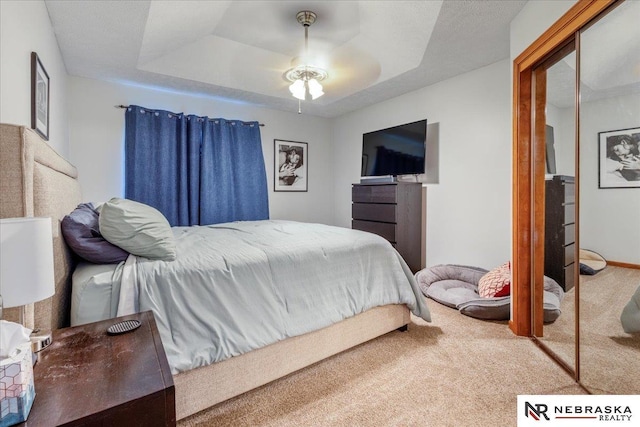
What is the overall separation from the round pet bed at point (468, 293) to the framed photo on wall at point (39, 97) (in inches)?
129

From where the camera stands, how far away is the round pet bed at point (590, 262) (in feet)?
5.25

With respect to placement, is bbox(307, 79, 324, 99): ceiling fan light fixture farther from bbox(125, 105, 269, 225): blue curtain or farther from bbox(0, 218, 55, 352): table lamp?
bbox(0, 218, 55, 352): table lamp

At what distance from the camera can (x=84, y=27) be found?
2.25m

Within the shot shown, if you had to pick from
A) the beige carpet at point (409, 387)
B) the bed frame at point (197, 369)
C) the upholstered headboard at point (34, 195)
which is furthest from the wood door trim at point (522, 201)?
the upholstered headboard at point (34, 195)

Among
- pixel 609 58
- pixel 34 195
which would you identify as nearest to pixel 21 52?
pixel 34 195

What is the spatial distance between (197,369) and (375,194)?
282 centimetres

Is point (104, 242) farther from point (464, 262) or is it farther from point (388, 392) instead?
point (464, 262)

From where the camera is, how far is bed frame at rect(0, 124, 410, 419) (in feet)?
3.27

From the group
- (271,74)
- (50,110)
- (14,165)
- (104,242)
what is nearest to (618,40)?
(14,165)

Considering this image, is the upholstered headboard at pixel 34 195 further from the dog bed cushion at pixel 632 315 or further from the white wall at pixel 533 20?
the white wall at pixel 533 20

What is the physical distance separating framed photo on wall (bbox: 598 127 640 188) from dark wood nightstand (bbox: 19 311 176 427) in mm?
2026

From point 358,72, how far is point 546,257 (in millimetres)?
2611

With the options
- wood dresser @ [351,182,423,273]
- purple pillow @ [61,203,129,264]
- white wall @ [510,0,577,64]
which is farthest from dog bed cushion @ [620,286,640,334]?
purple pillow @ [61,203,129,264]

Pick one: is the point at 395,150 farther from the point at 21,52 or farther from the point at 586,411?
the point at 21,52
